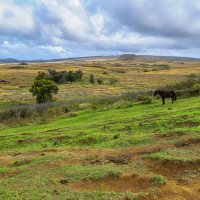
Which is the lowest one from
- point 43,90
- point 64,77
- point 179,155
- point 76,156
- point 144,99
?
point 64,77

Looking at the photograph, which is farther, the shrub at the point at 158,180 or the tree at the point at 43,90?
the tree at the point at 43,90

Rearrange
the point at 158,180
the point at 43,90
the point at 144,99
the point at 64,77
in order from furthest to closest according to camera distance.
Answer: the point at 64,77 → the point at 43,90 → the point at 144,99 → the point at 158,180

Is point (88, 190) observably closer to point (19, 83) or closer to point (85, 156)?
point (85, 156)

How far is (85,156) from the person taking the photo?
563 inches

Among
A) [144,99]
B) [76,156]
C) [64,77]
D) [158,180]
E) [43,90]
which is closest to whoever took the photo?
[158,180]

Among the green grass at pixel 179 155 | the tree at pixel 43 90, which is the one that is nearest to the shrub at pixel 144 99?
the tree at pixel 43 90

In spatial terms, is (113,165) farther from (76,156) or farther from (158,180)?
(158,180)

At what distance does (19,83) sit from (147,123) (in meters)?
89.4

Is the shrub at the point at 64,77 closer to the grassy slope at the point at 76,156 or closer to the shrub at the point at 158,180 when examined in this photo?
the grassy slope at the point at 76,156

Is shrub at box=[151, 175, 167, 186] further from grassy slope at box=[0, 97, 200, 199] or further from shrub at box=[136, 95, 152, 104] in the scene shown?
shrub at box=[136, 95, 152, 104]

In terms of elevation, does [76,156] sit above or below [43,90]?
above

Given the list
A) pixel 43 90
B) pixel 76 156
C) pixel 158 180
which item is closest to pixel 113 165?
pixel 76 156

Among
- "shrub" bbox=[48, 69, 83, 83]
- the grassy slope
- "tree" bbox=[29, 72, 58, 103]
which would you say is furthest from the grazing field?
"shrub" bbox=[48, 69, 83, 83]

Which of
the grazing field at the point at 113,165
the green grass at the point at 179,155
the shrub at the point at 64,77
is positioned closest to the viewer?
the grazing field at the point at 113,165
